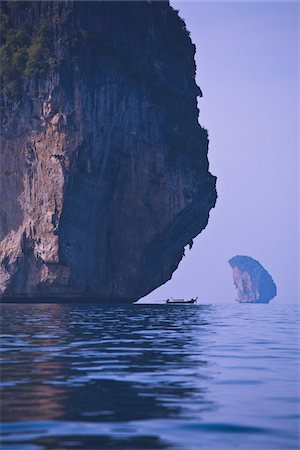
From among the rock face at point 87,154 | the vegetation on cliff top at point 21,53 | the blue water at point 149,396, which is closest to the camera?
the blue water at point 149,396

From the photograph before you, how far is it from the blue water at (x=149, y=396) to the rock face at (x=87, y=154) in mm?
51708

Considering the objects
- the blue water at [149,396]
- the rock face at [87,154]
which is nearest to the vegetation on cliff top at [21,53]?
the rock face at [87,154]

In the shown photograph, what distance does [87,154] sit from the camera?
73.3 meters

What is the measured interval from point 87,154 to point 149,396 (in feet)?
205

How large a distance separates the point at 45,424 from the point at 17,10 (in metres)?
74.2

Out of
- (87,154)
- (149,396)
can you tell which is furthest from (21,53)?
(149,396)

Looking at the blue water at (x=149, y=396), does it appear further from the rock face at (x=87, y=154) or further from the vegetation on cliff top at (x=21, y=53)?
the vegetation on cliff top at (x=21, y=53)

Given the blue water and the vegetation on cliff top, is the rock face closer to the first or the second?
the vegetation on cliff top

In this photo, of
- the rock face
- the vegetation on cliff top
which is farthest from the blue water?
the vegetation on cliff top

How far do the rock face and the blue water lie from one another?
170 ft

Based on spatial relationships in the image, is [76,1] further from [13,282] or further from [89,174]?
[13,282]

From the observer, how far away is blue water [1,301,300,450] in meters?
8.93

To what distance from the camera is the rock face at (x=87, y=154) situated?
240 feet

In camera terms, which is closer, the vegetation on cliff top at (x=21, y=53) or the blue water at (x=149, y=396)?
the blue water at (x=149, y=396)
